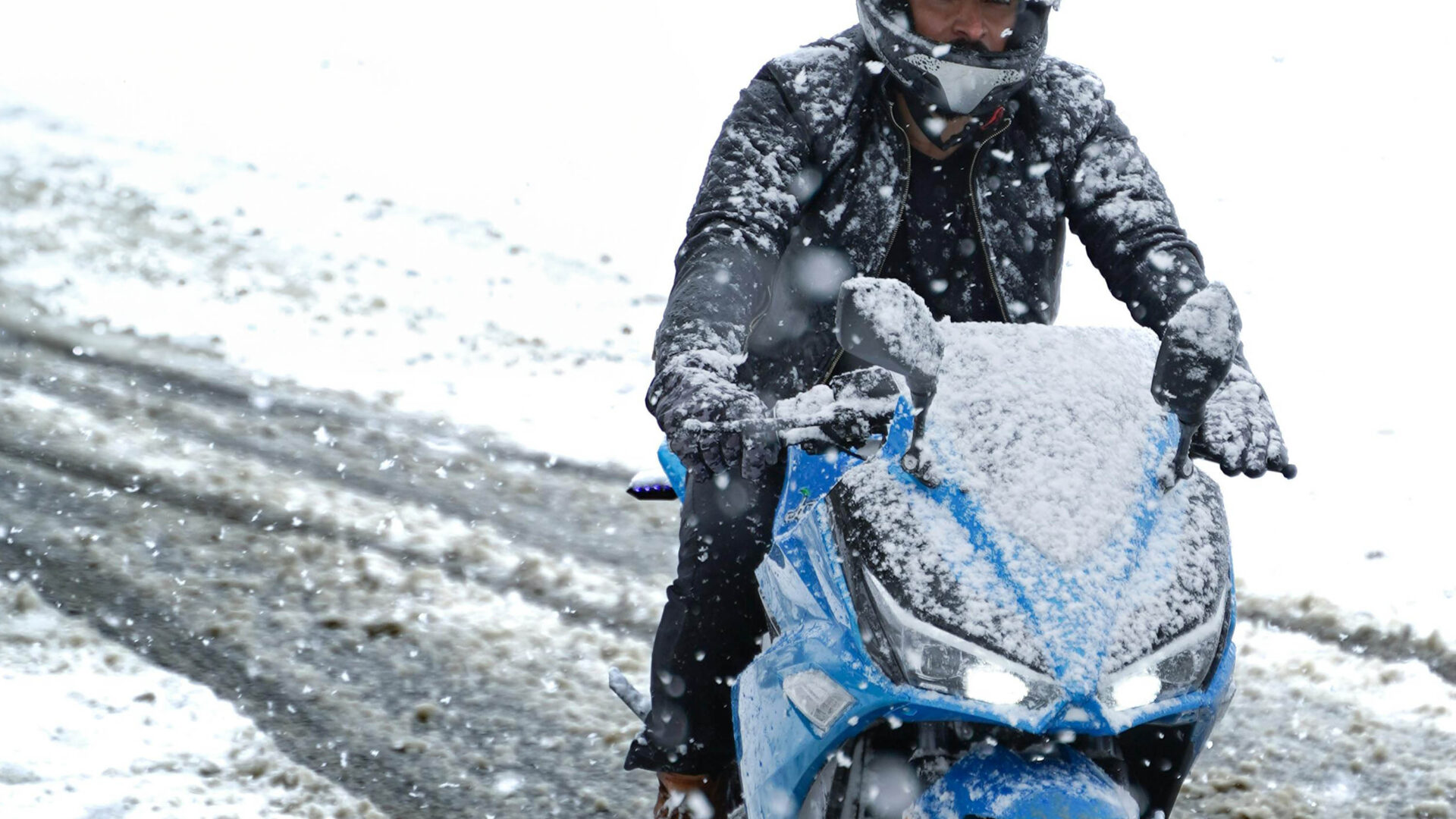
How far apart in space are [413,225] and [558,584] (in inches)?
259

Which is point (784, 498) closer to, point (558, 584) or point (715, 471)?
point (715, 471)

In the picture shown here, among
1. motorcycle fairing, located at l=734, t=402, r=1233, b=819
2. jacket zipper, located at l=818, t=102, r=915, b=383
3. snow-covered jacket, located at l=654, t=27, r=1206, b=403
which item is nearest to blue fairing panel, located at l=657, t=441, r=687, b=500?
snow-covered jacket, located at l=654, t=27, r=1206, b=403

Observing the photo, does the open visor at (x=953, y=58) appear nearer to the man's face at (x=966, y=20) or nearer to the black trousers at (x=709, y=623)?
the man's face at (x=966, y=20)

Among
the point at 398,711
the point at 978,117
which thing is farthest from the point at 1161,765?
the point at 398,711

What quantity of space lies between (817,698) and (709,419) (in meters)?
0.44

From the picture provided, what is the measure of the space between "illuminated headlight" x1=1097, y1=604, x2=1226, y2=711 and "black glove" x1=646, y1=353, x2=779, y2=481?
1.85 feet

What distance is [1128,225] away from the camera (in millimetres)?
3061

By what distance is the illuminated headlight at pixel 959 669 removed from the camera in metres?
1.73

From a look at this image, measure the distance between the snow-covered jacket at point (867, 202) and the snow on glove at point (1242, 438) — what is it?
1.98 ft

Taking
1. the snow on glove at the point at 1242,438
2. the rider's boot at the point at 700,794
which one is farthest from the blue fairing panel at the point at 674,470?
the snow on glove at the point at 1242,438

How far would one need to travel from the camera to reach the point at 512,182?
12391 mm

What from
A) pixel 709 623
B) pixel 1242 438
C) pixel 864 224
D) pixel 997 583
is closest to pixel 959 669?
pixel 997 583

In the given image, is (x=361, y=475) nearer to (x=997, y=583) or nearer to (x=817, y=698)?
(x=817, y=698)

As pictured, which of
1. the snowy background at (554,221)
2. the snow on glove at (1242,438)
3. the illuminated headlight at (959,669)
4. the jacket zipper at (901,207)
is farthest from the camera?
the snowy background at (554,221)
